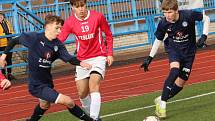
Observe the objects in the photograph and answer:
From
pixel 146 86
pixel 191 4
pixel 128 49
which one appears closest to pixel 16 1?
pixel 128 49

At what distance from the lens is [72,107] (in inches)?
323

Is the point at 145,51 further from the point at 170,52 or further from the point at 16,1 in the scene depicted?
the point at 170,52

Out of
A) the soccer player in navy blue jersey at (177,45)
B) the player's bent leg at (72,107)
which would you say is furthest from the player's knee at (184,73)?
the player's bent leg at (72,107)

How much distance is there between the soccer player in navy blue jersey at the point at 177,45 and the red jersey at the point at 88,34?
88 cm

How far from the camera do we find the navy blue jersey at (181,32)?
9.15m

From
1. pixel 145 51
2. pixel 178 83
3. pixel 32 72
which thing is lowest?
pixel 145 51

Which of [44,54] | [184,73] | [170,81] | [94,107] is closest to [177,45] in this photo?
[184,73]

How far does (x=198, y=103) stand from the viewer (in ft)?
33.4

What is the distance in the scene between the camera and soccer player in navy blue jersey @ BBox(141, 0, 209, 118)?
29.7 ft

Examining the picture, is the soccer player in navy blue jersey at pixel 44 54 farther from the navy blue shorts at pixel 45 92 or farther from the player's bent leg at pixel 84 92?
the player's bent leg at pixel 84 92

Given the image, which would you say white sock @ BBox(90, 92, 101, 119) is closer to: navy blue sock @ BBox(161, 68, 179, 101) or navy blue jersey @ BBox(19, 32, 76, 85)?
navy blue jersey @ BBox(19, 32, 76, 85)

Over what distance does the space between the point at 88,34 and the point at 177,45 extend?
4.97 feet

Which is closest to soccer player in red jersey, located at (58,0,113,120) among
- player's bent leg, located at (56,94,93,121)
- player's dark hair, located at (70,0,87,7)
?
player's dark hair, located at (70,0,87,7)

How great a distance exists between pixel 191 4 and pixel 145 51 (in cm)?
262
